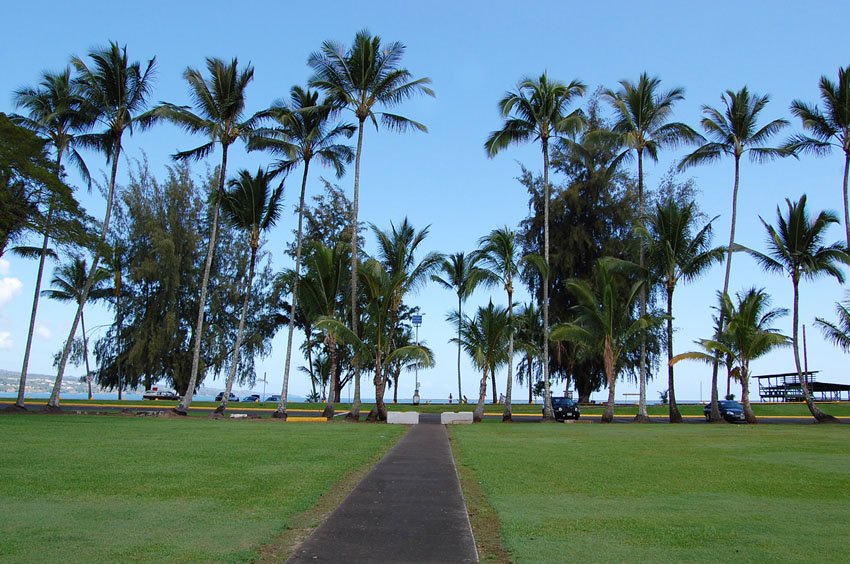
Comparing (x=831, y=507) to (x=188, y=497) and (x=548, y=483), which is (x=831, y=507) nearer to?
(x=548, y=483)

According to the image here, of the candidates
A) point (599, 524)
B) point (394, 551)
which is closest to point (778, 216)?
point (599, 524)

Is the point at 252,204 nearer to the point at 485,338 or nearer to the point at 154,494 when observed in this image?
the point at 485,338

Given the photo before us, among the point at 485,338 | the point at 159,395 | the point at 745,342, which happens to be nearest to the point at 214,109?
the point at 485,338

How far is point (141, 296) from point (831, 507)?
146 ft

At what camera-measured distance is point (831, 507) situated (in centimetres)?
720

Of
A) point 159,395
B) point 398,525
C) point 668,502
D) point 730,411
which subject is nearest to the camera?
point 398,525

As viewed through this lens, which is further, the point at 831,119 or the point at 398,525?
the point at 831,119

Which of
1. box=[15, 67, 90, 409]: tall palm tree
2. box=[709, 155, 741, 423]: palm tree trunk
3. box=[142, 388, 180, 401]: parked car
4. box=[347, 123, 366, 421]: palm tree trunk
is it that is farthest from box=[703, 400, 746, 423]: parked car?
box=[142, 388, 180, 401]: parked car

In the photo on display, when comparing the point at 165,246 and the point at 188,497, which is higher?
the point at 165,246

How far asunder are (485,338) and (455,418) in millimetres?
3833

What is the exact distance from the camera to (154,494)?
7453mm

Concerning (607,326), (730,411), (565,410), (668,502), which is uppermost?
(607,326)

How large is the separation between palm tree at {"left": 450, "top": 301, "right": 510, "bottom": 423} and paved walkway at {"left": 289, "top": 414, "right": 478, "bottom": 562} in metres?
19.1

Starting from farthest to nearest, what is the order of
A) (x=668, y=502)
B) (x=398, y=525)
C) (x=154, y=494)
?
(x=668, y=502) < (x=154, y=494) < (x=398, y=525)
